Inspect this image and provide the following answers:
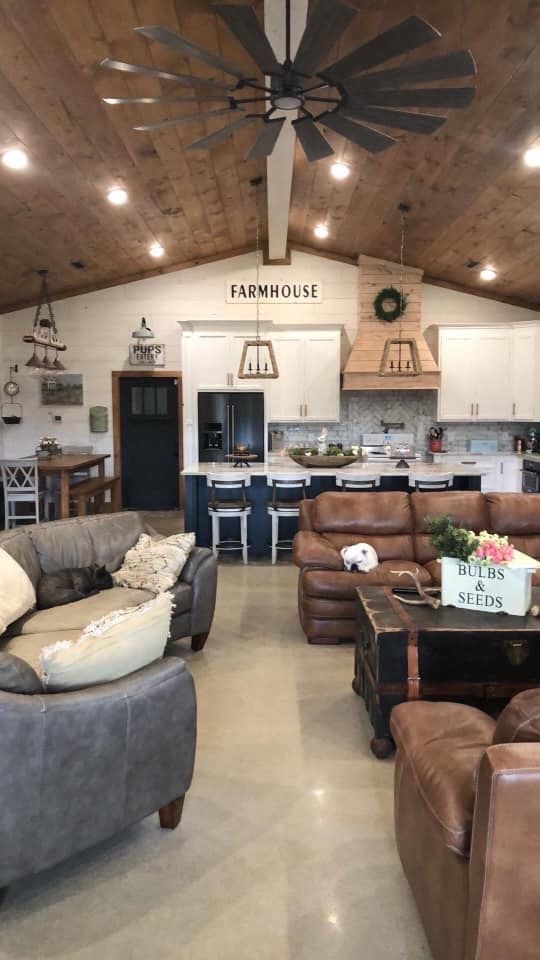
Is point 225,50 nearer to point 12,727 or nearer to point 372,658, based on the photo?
point 372,658

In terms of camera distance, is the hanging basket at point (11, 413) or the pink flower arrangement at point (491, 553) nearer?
the pink flower arrangement at point (491, 553)

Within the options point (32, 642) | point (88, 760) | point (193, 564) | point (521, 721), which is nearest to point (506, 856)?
point (521, 721)

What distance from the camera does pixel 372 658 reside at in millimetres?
2844

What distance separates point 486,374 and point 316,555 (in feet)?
17.5

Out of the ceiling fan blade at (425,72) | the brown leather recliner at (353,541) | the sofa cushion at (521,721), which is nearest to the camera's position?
the sofa cushion at (521,721)

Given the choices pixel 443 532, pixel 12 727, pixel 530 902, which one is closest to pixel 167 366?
pixel 443 532

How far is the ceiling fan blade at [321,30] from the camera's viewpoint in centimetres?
238

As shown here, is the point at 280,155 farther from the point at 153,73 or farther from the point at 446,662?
the point at 446,662

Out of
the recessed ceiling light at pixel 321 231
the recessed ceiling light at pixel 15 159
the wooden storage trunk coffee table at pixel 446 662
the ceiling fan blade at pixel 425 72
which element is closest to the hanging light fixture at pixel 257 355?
the recessed ceiling light at pixel 321 231

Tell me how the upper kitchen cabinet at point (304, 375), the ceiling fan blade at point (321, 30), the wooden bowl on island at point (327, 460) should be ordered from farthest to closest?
the upper kitchen cabinet at point (304, 375), the wooden bowl on island at point (327, 460), the ceiling fan blade at point (321, 30)

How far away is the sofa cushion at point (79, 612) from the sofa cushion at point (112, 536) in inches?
13.6

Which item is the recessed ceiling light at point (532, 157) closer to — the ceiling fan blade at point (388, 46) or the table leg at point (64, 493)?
the ceiling fan blade at point (388, 46)

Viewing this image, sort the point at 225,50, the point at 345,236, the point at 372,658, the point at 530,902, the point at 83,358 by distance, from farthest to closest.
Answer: the point at 83,358 < the point at 345,236 < the point at 225,50 < the point at 372,658 < the point at 530,902

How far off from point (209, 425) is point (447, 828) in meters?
7.06
